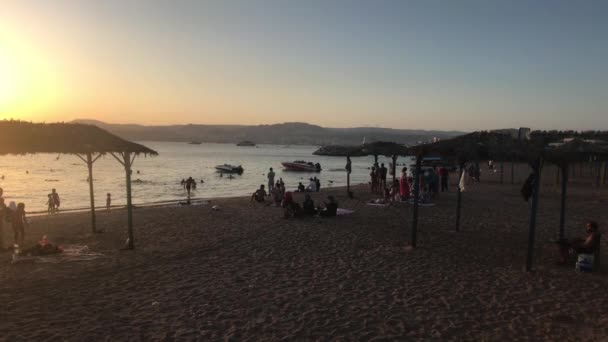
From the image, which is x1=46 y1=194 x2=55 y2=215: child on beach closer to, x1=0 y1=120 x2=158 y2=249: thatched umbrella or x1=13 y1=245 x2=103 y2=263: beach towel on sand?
x1=13 y1=245 x2=103 y2=263: beach towel on sand

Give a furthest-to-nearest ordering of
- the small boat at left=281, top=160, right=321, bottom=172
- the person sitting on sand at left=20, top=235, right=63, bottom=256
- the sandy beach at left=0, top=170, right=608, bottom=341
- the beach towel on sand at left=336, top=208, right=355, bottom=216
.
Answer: the small boat at left=281, top=160, right=321, bottom=172, the beach towel on sand at left=336, top=208, right=355, bottom=216, the person sitting on sand at left=20, top=235, right=63, bottom=256, the sandy beach at left=0, top=170, right=608, bottom=341

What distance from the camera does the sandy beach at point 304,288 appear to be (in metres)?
5.92

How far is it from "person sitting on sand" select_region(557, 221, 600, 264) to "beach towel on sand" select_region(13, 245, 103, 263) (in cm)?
1027

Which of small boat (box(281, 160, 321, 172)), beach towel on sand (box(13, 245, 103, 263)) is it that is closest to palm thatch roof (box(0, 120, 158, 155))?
beach towel on sand (box(13, 245, 103, 263))

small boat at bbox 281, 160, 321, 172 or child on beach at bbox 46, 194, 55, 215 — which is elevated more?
child on beach at bbox 46, 194, 55, 215

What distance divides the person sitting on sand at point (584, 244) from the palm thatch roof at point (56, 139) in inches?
402

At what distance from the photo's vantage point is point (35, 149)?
Answer: 9.73 metres

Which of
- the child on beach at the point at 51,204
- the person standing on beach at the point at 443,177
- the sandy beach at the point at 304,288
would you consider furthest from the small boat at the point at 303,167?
the sandy beach at the point at 304,288

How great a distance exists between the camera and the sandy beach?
19.4 ft

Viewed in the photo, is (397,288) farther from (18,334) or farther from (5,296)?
(5,296)

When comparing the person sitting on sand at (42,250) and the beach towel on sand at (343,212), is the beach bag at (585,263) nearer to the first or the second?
the beach towel on sand at (343,212)

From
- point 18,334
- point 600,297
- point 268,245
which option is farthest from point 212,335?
point 600,297

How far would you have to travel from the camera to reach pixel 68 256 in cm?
973

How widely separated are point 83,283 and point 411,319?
19.3ft
